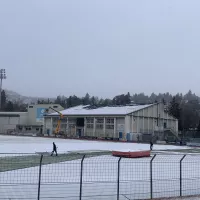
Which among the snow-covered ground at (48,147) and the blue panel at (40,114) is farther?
the blue panel at (40,114)

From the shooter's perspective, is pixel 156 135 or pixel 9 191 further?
pixel 156 135

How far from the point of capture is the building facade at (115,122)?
244 feet

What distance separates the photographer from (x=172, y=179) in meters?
13.7

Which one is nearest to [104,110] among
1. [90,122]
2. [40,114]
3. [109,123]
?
[90,122]

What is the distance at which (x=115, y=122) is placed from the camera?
7494 centimetres

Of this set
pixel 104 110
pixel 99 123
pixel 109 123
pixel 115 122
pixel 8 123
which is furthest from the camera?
pixel 8 123

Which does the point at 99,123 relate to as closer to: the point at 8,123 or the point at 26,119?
the point at 26,119

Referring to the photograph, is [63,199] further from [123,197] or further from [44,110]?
[44,110]

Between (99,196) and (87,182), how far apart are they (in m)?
2.01

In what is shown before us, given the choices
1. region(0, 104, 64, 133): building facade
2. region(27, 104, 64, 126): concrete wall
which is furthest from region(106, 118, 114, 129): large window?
region(0, 104, 64, 133): building facade

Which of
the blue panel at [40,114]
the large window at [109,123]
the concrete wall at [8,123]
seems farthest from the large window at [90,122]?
the concrete wall at [8,123]

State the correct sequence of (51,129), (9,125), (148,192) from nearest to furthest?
(148,192)
(51,129)
(9,125)

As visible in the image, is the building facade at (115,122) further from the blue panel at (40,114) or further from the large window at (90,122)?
the blue panel at (40,114)

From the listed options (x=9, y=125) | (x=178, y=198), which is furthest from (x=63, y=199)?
(x=9, y=125)
